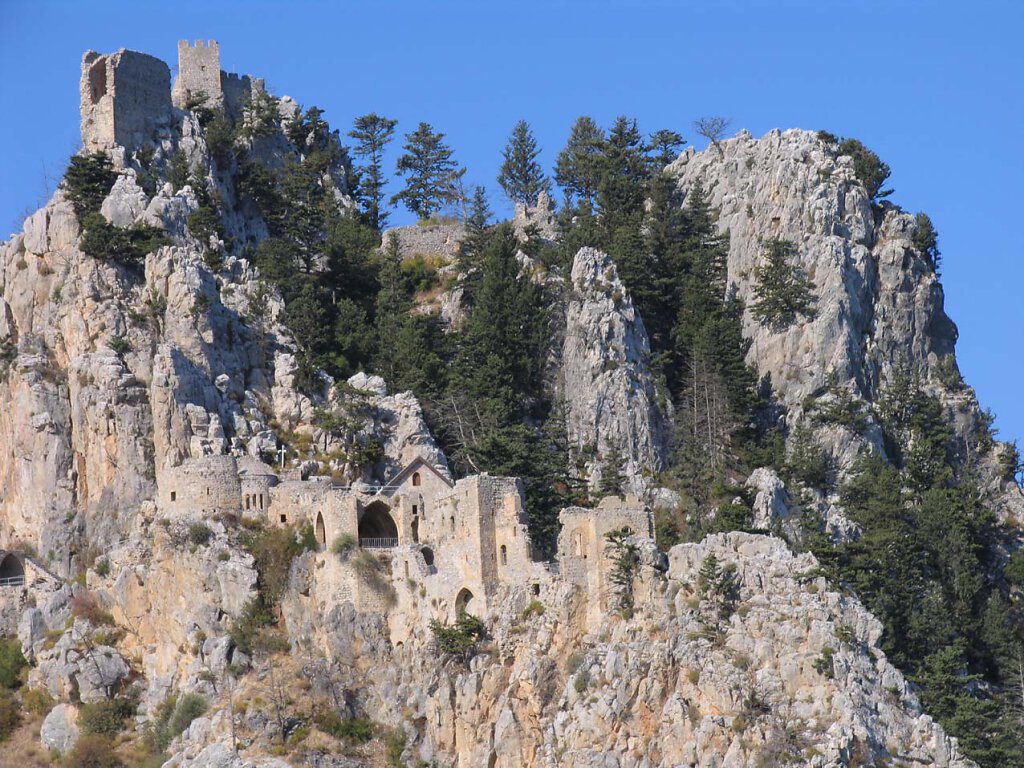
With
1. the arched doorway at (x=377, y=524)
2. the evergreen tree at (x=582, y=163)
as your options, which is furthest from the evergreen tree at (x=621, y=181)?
the arched doorway at (x=377, y=524)

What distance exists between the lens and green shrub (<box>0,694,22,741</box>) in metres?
93.1

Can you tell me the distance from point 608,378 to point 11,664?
27.6 meters

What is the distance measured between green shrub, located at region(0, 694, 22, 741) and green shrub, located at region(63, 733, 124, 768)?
315 centimetres

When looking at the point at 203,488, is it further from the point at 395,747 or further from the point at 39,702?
the point at 395,747

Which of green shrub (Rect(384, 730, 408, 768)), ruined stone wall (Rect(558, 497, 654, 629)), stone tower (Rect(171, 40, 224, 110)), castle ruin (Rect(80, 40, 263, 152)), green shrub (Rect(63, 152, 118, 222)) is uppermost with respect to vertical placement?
stone tower (Rect(171, 40, 224, 110))

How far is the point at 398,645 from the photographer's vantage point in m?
89.2

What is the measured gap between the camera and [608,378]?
10588cm

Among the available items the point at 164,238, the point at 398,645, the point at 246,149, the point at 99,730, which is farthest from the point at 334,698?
the point at 246,149

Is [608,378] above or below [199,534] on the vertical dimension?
above

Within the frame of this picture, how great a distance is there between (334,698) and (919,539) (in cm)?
2460

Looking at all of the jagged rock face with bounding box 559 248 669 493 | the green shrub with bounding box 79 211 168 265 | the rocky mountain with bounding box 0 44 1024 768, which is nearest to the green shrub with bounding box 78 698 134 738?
the rocky mountain with bounding box 0 44 1024 768

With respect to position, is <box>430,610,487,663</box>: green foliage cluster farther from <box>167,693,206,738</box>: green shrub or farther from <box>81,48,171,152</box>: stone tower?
<box>81,48,171,152</box>: stone tower

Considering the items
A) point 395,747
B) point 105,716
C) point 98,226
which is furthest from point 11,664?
point 98,226

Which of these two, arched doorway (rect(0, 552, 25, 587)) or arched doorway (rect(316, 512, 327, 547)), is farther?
arched doorway (rect(0, 552, 25, 587))
